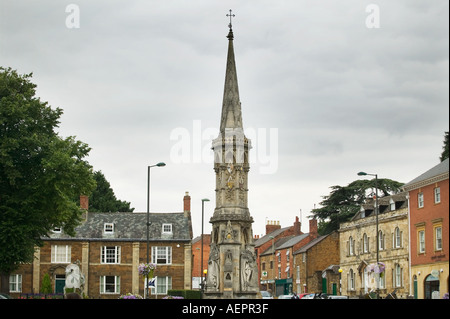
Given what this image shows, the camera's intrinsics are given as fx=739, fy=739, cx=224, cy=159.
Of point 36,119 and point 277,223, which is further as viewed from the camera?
point 277,223

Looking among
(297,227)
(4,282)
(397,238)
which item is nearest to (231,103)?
(4,282)

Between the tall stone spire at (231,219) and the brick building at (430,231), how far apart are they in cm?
1201

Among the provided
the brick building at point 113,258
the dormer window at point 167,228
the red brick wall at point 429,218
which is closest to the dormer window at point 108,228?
the brick building at point 113,258

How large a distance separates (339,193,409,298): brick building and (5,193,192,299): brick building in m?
17.3

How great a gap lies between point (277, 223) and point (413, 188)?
244 feet

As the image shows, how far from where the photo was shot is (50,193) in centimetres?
4456

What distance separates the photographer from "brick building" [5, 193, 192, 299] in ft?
227

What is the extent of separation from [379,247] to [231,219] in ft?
78.6

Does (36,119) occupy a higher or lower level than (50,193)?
higher

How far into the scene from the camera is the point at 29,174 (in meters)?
45.7

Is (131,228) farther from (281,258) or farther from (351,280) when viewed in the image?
(281,258)
